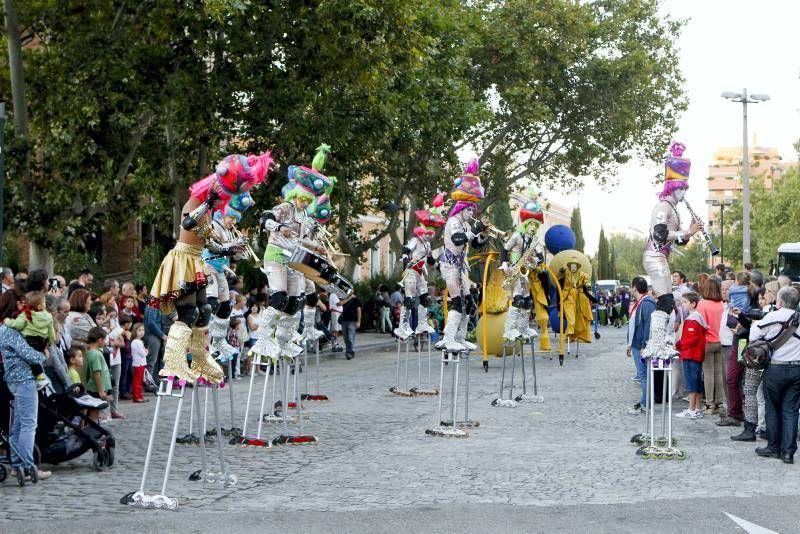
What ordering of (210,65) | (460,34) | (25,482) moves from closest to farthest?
(25,482) → (210,65) → (460,34)

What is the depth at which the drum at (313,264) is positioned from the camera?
12.3 metres

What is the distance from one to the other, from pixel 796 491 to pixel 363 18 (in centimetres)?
1476

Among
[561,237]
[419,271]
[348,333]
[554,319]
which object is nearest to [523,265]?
[419,271]

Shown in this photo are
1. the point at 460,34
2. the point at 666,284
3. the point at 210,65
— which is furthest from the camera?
the point at 460,34

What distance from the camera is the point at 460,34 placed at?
3238 centimetres

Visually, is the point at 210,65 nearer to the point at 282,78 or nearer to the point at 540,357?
the point at 282,78

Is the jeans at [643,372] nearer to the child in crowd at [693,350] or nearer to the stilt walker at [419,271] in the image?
the child in crowd at [693,350]

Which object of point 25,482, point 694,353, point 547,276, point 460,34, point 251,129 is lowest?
point 25,482

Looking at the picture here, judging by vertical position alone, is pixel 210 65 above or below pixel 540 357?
above

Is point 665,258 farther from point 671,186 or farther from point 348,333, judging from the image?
point 348,333

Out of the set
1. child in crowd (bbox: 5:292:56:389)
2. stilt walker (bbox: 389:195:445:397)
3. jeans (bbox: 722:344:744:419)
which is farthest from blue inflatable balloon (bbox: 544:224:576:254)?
child in crowd (bbox: 5:292:56:389)

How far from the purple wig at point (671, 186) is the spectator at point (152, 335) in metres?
8.52

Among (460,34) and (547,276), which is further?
(460,34)

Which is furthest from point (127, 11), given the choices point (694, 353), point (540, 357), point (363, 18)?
point (694, 353)
